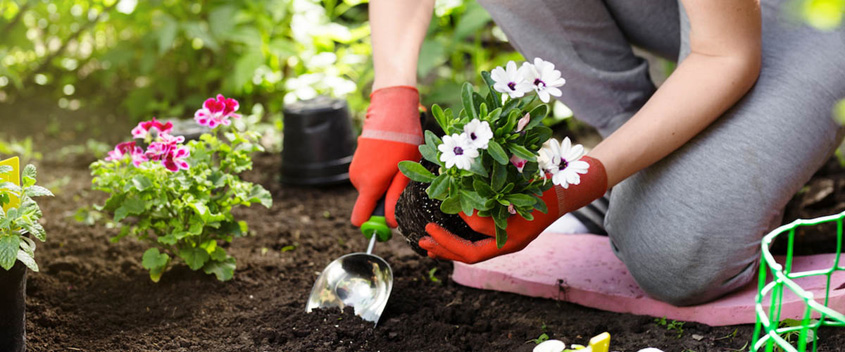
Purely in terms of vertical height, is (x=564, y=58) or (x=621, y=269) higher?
(x=564, y=58)

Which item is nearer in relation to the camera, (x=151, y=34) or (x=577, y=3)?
(x=577, y=3)

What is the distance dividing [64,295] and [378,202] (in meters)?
0.69

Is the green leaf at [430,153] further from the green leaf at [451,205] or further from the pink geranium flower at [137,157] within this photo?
the pink geranium flower at [137,157]

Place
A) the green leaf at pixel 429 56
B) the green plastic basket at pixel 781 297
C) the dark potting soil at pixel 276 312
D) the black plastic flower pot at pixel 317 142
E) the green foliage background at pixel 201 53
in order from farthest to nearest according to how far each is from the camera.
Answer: the green foliage background at pixel 201 53 < the green leaf at pixel 429 56 < the black plastic flower pot at pixel 317 142 < the dark potting soil at pixel 276 312 < the green plastic basket at pixel 781 297

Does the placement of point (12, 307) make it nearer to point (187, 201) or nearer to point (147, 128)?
point (187, 201)

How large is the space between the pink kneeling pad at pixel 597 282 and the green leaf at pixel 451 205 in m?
0.48

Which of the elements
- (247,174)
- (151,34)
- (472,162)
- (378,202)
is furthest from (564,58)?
(151,34)

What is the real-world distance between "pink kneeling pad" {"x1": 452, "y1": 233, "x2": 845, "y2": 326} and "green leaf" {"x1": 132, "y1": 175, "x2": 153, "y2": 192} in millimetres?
692

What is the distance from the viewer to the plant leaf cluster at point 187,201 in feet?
4.97

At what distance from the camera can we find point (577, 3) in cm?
176

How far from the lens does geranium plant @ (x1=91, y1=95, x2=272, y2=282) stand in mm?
1507

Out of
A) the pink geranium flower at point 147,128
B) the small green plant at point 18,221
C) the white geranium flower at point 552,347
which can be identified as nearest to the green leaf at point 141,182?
the pink geranium flower at point 147,128

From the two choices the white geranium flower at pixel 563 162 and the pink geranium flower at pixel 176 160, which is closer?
the white geranium flower at pixel 563 162

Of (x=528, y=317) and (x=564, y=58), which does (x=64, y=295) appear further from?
(x=564, y=58)
